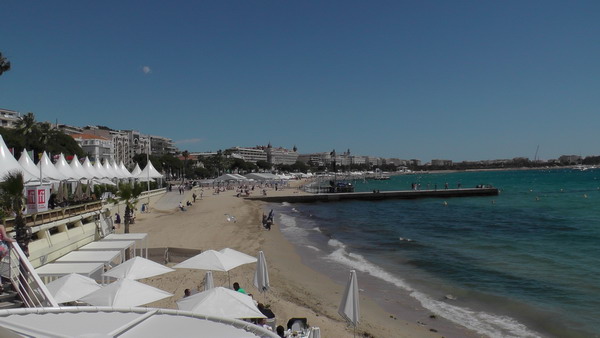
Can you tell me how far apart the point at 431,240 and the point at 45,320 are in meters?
24.8

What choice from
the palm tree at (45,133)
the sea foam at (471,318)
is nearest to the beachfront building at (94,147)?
the palm tree at (45,133)

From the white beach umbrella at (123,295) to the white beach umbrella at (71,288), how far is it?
0.31 meters

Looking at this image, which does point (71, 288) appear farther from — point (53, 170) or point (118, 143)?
point (118, 143)

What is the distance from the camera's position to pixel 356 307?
859cm

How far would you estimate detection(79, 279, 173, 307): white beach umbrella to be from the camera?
768cm

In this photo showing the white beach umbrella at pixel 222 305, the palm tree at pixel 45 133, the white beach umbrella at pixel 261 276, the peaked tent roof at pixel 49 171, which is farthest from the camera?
the palm tree at pixel 45 133

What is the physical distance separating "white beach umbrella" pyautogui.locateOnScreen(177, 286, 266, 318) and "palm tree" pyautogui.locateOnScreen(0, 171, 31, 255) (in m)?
5.75

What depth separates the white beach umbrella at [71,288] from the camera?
7.95 metres

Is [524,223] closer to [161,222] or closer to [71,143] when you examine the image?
[161,222]

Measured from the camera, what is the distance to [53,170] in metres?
22.9

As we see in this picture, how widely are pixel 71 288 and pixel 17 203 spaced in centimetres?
412

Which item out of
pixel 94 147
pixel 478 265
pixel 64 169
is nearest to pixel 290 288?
pixel 478 265

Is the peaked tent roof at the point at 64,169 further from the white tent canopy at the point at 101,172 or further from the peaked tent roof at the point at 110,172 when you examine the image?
the peaked tent roof at the point at 110,172

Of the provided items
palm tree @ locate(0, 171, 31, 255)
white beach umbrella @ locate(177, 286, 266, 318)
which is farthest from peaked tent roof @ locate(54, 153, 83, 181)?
white beach umbrella @ locate(177, 286, 266, 318)
